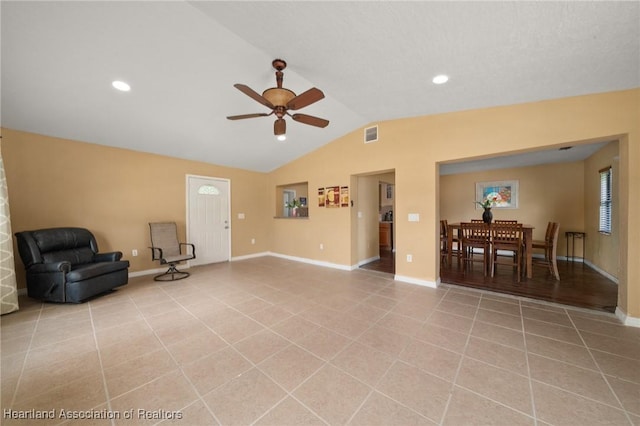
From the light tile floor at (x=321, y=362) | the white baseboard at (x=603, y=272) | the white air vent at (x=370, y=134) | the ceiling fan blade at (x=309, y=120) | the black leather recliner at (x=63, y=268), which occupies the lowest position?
the light tile floor at (x=321, y=362)

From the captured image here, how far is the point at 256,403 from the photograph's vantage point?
1.42 metres

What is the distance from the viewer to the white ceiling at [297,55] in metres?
1.72

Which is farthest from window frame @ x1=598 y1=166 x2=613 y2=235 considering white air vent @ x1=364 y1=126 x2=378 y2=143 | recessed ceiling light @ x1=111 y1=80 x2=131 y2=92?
recessed ceiling light @ x1=111 y1=80 x2=131 y2=92

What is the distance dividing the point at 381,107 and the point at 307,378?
3504mm

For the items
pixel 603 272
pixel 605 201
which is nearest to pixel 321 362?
pixel 603 272

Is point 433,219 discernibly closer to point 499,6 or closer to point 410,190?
point 410,190

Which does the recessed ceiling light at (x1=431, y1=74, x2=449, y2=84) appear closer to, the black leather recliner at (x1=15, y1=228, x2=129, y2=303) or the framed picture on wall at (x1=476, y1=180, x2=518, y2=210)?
the framed picture on wall at (x1=476, y1=180, x2=518, y2=210)

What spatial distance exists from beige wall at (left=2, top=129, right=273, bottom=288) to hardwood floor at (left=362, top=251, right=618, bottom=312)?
467 centimetres

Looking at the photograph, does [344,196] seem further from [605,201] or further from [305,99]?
[605,201]

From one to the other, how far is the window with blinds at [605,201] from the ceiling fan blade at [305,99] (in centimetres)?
526

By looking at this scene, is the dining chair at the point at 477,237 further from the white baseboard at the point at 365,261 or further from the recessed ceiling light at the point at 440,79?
the recessed ceiling light at the point at 440,79

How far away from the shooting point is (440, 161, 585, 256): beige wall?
501 centimetres

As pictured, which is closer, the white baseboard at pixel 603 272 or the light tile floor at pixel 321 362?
the light tile floor at pixel 321 362

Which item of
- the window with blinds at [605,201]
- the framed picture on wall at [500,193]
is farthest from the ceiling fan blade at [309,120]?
the framed picture on wall at [500,193]
